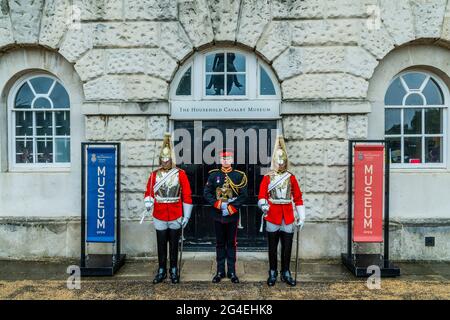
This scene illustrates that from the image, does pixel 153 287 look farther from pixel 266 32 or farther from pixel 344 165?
pixel 266 32

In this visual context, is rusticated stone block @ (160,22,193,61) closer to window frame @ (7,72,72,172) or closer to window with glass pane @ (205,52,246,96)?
window with glass pane @ (205,52,246,96)

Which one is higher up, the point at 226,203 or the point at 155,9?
the point at 155,9

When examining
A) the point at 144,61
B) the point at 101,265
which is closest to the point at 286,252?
the point at 101,265

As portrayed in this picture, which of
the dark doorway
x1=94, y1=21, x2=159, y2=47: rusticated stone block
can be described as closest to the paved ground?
the dark doorway

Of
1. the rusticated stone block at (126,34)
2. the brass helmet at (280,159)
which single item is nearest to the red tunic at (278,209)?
the brass helmet at (280,159)

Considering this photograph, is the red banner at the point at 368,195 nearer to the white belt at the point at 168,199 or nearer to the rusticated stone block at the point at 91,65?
the white belt at the point at 168,199

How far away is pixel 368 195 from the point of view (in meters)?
6.95

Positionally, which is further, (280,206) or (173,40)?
(173,40)

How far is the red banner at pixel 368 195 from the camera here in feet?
22.7

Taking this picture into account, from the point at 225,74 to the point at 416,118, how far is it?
360 centimetres

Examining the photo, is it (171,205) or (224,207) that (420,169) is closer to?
(224,207)

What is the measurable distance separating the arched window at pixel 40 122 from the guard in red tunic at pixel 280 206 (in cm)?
400

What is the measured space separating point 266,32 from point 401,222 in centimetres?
412

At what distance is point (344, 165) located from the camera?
7613mm
